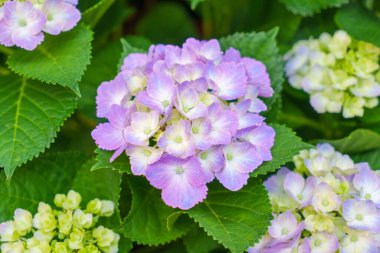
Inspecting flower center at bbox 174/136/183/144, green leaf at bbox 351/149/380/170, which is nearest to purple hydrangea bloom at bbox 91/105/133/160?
flower center at bbox 174/136/183/144

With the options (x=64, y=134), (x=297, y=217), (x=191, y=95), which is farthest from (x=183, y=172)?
(x=64, y=134)

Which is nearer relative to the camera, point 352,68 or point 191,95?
point 191,95

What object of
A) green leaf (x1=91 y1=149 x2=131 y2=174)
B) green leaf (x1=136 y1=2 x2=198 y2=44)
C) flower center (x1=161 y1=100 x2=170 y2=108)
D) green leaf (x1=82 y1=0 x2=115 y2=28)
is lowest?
green leaf (x1=136 y1=2 x2=198 y2=44)

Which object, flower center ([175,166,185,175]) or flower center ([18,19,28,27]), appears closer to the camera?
flower center ([175,166,185,175])

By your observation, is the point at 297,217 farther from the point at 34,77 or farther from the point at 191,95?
the point at 34,77

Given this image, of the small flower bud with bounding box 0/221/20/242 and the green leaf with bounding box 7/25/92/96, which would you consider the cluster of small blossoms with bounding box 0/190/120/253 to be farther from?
the green leaf with bounding box 7/25/92/96

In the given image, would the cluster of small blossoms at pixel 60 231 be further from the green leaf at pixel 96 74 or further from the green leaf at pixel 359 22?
the green leaf at pixel 359 22
